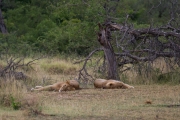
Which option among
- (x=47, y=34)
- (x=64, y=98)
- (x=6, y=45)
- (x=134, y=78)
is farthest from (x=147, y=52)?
(x=47, y=34)

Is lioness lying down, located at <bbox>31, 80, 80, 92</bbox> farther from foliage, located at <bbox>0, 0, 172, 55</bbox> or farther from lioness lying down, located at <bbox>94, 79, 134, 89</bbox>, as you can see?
foliage, located at <bbox>0, 0, 172, 55</bbox>

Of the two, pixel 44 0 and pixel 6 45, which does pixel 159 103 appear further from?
pixel 44 0

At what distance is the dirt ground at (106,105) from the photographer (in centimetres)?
915

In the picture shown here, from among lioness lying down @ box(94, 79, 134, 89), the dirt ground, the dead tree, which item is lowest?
lioness lying down @ box(94, 79, 134, 89)

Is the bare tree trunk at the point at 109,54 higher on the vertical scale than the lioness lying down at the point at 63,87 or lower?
higher

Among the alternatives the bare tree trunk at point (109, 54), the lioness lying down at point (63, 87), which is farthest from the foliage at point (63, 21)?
the lioness lying down at point (63, 87)

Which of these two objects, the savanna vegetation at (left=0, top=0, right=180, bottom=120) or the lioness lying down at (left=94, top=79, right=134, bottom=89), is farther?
the lioness lying down at (left=94, top=79, right=134, bottom=89)

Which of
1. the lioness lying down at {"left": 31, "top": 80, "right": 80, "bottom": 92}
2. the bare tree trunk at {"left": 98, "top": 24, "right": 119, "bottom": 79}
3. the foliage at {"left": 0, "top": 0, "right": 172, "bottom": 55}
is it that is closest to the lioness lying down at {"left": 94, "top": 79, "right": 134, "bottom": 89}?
the lioness lying down at {"left": 31, "top": 80, "right": 80, "bottom": 92}

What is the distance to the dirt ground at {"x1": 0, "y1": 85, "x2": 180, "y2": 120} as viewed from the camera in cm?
915

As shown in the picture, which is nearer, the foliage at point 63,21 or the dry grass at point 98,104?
the dry grass at point 98,104

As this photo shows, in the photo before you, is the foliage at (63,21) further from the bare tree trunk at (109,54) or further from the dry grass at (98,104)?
the dry grass at (98,104)

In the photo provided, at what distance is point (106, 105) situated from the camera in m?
10.6

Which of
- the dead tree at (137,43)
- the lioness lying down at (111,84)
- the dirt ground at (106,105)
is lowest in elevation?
the lioness lying down at (111,84)

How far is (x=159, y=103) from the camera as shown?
10.9 metres
